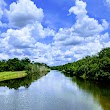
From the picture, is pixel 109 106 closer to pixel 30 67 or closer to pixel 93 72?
pixel 93 72

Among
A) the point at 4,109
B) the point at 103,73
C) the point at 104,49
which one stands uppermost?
the point at 104,49

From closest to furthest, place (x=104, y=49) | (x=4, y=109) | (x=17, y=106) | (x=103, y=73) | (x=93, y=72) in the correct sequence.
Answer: (x=4, y=109), (x=17, y=106), (x=103, y=73), (x=93, y=72), (x=104, y=49)

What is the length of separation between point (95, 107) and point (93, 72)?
4707 centimetres

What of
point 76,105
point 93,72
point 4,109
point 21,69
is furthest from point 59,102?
point 21,69

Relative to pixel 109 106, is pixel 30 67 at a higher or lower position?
higher

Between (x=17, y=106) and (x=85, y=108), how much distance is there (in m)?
9.68

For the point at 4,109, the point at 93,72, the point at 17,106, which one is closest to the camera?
the point at 4,109

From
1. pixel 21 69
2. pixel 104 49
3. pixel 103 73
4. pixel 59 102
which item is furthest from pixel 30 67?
pixel 59 102

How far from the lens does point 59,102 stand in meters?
38.2

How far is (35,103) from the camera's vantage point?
3766 centimetres

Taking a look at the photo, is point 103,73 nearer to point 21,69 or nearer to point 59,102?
point 59,102

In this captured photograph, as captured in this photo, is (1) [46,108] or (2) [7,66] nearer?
(1) [46,108]

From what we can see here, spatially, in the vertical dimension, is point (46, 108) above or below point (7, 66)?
below

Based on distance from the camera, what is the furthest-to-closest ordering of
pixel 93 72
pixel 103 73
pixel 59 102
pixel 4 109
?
pixel 93 72, pixel 103 73, pixel 59 102, pixel 4 109
